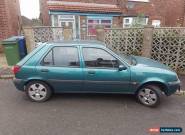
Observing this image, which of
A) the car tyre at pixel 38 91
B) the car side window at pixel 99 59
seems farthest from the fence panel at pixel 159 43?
the car tyre at pixel 38 91

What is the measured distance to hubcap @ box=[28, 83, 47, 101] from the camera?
14.0ft

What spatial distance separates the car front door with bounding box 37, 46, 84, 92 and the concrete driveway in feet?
1.69

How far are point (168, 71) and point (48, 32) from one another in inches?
212

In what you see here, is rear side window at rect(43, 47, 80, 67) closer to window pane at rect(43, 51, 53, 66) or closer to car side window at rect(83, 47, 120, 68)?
window pane at rect(43, 51, 53, 66)

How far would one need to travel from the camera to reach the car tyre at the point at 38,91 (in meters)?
4.26

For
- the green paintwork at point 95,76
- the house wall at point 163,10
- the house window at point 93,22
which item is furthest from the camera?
the house wall at point 163,10

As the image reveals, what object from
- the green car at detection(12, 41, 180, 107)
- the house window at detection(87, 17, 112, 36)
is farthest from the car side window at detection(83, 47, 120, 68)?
the house window at detection(87, 17, 112, 36)

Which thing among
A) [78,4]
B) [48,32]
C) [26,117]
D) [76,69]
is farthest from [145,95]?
[78,4]

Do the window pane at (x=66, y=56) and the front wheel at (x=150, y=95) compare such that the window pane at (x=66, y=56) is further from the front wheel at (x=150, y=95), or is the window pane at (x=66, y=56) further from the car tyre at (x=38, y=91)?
the front wheel at (x=150, y=95)

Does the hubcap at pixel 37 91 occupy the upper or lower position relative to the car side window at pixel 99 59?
lower

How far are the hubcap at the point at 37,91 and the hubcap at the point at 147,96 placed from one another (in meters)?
2.28

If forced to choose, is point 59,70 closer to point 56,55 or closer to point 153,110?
point 56,55

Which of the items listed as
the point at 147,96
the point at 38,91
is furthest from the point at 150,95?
the point at 38,91

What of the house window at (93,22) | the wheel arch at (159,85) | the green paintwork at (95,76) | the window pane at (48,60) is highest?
the house window at (93,22)
